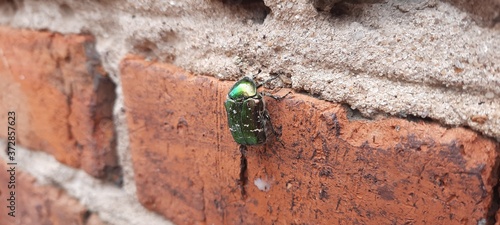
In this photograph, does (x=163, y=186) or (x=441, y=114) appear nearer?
(x=441, y=114)

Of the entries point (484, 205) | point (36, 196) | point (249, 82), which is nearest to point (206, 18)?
point (249, 82)

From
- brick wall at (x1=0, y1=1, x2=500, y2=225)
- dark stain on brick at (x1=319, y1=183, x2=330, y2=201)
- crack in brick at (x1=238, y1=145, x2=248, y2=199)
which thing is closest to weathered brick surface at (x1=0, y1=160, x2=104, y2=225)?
brick wall at (x1=0, y1=1, x2=500, y2=225)

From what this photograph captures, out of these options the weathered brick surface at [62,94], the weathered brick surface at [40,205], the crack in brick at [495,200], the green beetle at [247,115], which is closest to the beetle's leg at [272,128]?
the green beetle at [247,115]

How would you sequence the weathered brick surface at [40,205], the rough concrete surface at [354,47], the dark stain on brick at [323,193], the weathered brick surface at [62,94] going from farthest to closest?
the weathered brick surface at [40,205]
the weathered brick surface at [62,94]
the dark stain on brick at [323,193]
the rough concrete surface at [354,47]

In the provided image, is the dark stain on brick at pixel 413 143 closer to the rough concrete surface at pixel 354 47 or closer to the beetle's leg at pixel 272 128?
the rough concrete surface at pixel 354 47

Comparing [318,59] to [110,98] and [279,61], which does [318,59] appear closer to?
[279,61]
